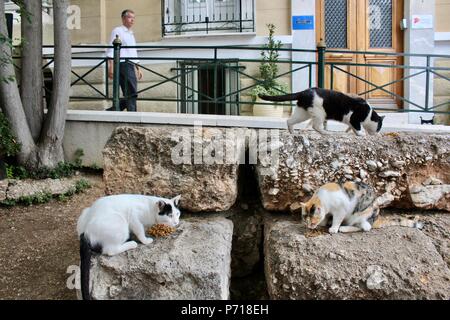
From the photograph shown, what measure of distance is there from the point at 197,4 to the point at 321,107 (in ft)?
18.8

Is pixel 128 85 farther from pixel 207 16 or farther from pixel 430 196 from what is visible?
pixel 430 196

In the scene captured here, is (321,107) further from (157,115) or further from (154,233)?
(157,115)

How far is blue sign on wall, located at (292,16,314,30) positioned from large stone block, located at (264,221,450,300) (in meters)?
6.39

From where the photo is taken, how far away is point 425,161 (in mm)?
3215

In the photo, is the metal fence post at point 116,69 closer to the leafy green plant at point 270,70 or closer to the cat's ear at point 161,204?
the leafy green plant at point 270,70

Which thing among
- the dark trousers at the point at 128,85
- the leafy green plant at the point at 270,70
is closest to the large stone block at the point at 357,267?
the dark trousers at the point at 128,85

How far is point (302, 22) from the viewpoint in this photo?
856 centimetres

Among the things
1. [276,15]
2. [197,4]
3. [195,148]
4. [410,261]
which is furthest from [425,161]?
[197,4]

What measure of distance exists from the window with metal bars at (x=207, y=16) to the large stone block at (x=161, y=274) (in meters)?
6.93

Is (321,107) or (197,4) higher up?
(197,4)

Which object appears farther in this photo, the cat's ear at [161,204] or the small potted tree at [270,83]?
the small potted tree at [270,83]

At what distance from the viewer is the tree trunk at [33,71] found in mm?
6293

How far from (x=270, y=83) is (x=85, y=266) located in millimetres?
5762

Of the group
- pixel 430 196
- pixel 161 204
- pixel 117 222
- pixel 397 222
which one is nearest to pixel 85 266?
pixel 117 222
